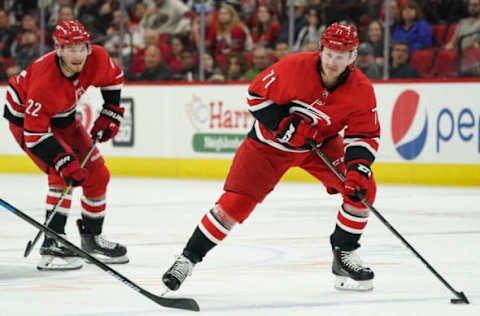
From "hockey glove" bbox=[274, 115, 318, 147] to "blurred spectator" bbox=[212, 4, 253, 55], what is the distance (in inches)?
271

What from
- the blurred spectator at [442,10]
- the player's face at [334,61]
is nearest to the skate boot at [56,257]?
the player's face at [334,61]

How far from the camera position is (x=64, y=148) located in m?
4.63

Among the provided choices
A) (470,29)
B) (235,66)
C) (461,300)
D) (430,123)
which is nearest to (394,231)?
(461,300)

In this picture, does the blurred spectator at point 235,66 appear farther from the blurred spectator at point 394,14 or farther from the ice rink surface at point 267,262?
the ice rink surface at point 267,262

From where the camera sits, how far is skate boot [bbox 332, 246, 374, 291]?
3.98m

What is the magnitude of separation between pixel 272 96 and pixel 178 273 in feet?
2.67

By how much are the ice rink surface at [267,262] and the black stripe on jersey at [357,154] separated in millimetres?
535

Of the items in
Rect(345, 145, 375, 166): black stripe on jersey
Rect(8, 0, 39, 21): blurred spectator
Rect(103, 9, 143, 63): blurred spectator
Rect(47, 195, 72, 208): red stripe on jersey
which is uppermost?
Rect(345, 145, 375, 166): black stripe on jersey

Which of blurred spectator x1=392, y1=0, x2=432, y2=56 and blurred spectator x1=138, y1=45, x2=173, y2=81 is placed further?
blurred spectator x1=138, y1=45, x2=173, y2=81

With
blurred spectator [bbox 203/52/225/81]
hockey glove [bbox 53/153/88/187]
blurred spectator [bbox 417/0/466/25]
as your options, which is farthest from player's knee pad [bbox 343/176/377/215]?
blurred spectator [bbox 203/52/225/81]

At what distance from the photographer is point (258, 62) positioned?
10.6 m

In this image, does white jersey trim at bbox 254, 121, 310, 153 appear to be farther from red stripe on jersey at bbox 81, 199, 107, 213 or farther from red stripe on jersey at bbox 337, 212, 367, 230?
red stripe on jersey at bbox 81, 199, 107, 213

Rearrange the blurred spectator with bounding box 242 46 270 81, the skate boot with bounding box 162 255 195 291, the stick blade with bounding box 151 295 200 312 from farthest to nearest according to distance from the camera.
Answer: the blurred spectator with bounding box 242 46 270 81
the skate boot with bounding box 162 255 195 291
the stick blade with bounding box 151 295 200 312

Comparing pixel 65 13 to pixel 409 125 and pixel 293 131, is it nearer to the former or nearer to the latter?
pixel 409 125
